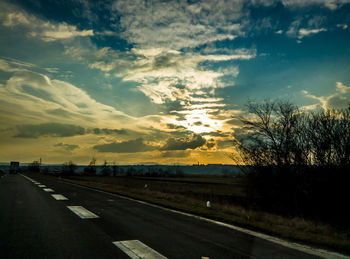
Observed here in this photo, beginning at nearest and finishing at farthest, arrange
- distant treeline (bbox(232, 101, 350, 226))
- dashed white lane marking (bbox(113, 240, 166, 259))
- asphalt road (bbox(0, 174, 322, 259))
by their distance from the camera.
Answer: dashed white lane marking (bbox(113, 240, 166, 259))
asphalt road (bbox(0, 174, 322, 259))
distant treeline (bbox(232, 101, 350, 226))

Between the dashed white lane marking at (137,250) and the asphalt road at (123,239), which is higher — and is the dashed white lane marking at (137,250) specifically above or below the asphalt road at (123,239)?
above

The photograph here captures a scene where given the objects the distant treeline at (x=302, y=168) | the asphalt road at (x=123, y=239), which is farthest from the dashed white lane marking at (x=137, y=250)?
the distant treeline at (x=302, y=168)

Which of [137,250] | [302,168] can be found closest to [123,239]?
[137,250]

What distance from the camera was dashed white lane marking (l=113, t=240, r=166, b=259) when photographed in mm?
4312

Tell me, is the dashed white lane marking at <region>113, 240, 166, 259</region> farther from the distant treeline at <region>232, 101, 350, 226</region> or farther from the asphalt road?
the distant treeline at <region>232, 101, 350, 226</region>

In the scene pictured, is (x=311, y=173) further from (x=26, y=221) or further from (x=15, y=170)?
(x=15, y=170)

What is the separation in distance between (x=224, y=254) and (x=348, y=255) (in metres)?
2.72

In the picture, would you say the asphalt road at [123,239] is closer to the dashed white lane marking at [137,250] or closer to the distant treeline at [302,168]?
the dashed white lane marking at [137,250]

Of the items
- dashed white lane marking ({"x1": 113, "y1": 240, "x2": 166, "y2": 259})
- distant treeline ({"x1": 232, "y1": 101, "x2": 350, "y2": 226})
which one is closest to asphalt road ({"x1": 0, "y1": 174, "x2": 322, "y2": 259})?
dashed white lane marking ({"x1": 113, "y1": 240, "x2": 166, "y2": 259})

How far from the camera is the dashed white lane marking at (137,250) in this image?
431 cm

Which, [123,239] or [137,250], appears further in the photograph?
[123,239]

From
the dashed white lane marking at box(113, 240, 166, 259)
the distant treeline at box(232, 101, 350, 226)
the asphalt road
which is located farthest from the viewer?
the distant treeline at box(232, 101, 350, 226)

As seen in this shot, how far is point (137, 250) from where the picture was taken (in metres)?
4.60

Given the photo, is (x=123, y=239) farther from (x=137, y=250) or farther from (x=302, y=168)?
(x=302, y=168)
